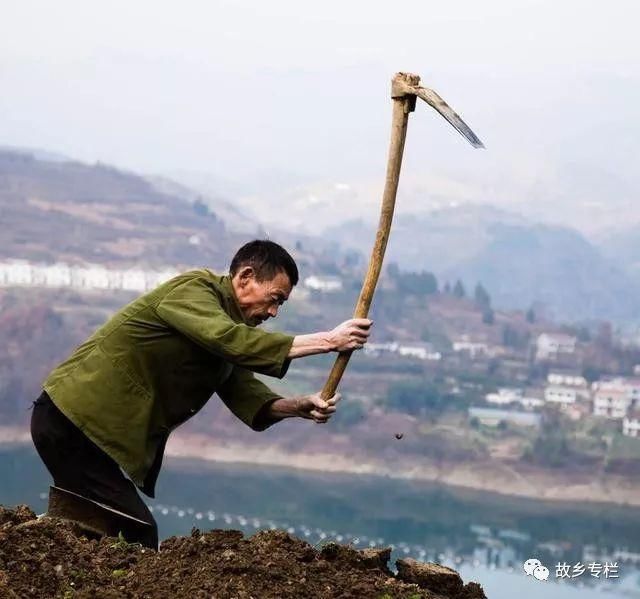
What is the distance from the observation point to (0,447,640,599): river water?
49.8 metres

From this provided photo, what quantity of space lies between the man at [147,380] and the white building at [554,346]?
163 ft

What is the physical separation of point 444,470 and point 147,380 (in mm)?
50194

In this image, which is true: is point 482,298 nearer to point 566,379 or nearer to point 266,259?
point 566,379

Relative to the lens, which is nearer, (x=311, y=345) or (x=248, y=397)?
(x=311, y=345)

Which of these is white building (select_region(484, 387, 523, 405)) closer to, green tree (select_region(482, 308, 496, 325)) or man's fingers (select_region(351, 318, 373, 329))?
green tree (select_region(482, 308, 496, 325))

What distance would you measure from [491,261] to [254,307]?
61407 mm

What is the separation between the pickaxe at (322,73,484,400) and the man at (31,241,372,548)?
257 millimetres

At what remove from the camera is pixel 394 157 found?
229 inches

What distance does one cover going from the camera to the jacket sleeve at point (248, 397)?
623 cm

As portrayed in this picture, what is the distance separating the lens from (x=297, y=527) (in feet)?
176

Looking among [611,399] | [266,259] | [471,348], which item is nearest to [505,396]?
[471,348]

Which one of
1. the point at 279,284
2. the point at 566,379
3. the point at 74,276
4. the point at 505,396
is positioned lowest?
the point at 505,396

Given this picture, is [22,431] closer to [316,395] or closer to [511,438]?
[511,438]

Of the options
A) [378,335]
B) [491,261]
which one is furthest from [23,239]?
[491,261]
